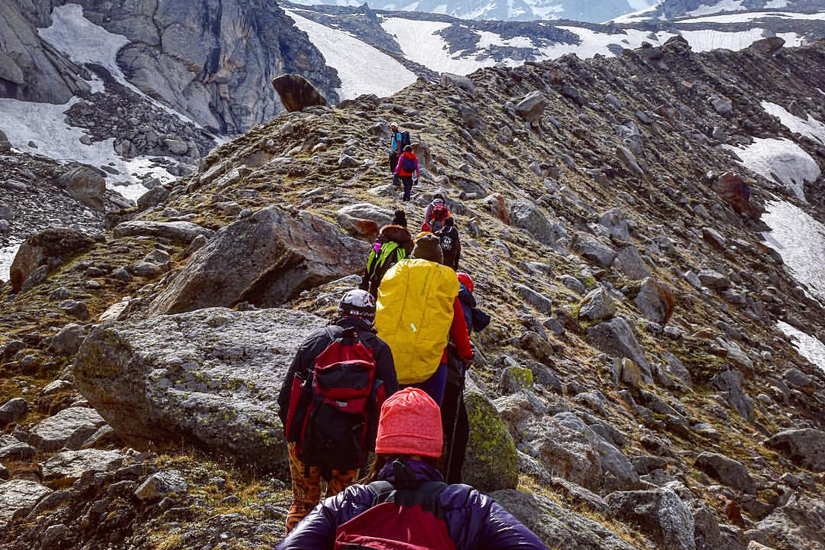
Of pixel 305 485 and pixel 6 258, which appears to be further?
A: pixel 6 258

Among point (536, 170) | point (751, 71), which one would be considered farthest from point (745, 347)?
point (751, 71)

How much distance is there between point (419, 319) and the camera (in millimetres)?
5262

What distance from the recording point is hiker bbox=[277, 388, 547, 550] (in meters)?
2.63

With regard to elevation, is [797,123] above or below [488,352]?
above

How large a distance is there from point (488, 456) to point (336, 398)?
279 cm

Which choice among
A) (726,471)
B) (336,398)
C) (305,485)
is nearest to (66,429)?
(305,485)

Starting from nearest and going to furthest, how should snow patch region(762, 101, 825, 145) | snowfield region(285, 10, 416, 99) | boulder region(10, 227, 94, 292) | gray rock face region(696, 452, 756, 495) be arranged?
gray rock face region(696, 452, 756, 495), boulder region(10, 227, 94, 292), snow patch region(762, 101, 825, 145), snowfield region(285, 10, 416, 99)

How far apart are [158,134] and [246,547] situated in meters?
68.3

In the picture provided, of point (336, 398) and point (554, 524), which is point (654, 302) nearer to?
point (554, 524)

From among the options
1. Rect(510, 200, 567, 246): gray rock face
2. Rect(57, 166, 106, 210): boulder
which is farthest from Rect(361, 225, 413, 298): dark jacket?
Rect(57, 166, 106, 210): boulder

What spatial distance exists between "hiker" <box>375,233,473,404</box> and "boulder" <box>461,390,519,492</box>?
4.48 feet

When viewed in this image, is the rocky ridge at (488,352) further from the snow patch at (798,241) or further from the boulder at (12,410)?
the snow patch at (798,241)

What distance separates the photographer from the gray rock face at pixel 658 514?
768cm

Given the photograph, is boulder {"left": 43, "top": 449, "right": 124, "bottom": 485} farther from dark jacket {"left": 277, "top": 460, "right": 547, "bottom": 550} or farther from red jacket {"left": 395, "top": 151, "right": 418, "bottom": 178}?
red jacket {"left": 395, "top": 151, "right": 418, "bottom": 178}
